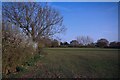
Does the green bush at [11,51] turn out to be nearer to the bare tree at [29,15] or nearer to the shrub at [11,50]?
the shrub at [11,50]

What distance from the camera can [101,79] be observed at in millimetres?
8117

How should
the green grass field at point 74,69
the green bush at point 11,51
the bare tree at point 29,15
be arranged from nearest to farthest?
the green grass field at point 74,69
the green bush at point 11,51
the bare tree at point 29,15

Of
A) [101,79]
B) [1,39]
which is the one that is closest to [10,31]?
[1,39]

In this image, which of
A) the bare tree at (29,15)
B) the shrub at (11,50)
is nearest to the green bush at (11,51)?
the shrub at (11,50)

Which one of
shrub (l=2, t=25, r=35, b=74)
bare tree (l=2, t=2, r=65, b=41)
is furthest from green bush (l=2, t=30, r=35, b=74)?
bare tree (l=2, t=2, r=65, b=41)

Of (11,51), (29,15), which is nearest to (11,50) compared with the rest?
(11,51)

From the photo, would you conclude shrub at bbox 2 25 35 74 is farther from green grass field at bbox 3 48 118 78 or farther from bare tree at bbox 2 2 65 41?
bare tree at bbox 2 2 65 41

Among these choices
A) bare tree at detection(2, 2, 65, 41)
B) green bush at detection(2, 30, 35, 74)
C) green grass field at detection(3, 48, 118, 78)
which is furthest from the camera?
bare tree at detection(2, 2, 65, 41)

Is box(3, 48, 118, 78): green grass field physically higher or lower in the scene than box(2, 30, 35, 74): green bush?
lower

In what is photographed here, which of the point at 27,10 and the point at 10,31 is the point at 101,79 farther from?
the point at 27,10

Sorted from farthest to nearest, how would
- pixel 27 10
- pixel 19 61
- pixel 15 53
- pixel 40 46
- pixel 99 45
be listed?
pixel 99 45, pixel 27 10, pixel 40 46, pixel 19 61, pixel 15 53

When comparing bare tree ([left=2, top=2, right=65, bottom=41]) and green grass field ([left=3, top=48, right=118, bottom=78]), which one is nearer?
green grass field ([left=3, top=48, right=118, bottom=78])

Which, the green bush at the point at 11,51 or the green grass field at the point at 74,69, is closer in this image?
the green grass field at the point at 74,69

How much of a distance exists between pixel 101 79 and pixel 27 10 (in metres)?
21.9
